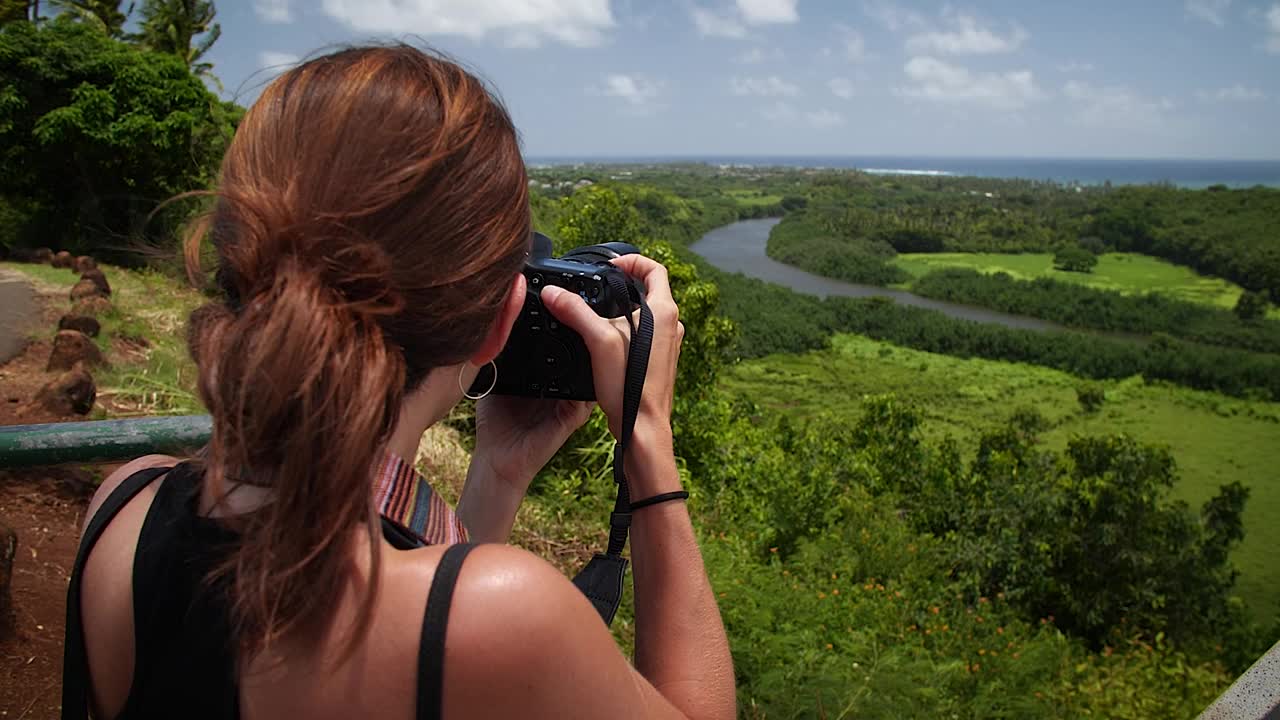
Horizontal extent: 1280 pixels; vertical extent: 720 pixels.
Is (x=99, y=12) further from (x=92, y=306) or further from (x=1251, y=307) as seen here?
(x=1251, y=307)

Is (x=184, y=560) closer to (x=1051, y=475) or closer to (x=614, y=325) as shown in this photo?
(x=614, y=325)

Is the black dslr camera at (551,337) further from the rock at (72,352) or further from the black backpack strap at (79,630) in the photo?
the rock at (72,352)

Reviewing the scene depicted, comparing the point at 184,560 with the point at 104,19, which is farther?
the point at 104,19

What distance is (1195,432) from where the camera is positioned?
36.0 m

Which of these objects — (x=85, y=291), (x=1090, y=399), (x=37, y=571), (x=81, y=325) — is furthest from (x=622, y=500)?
(x=1090, y=399)

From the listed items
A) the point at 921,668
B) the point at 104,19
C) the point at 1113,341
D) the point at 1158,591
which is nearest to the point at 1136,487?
the point at 1158,591

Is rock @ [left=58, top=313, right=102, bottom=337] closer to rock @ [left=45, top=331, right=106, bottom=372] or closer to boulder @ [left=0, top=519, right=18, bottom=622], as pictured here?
rock @ [left=45, top=331, right=106, bottom=372]

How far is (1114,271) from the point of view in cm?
6712

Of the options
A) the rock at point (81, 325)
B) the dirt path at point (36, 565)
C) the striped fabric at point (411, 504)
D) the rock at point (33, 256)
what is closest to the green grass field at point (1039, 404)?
the rock at point (33, 256)

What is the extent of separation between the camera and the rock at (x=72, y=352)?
4312mm

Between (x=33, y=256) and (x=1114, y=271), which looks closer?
(x=33, y=256)

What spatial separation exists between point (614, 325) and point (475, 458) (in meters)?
0.29

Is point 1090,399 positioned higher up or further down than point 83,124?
further down

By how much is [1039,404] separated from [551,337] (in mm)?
44155
